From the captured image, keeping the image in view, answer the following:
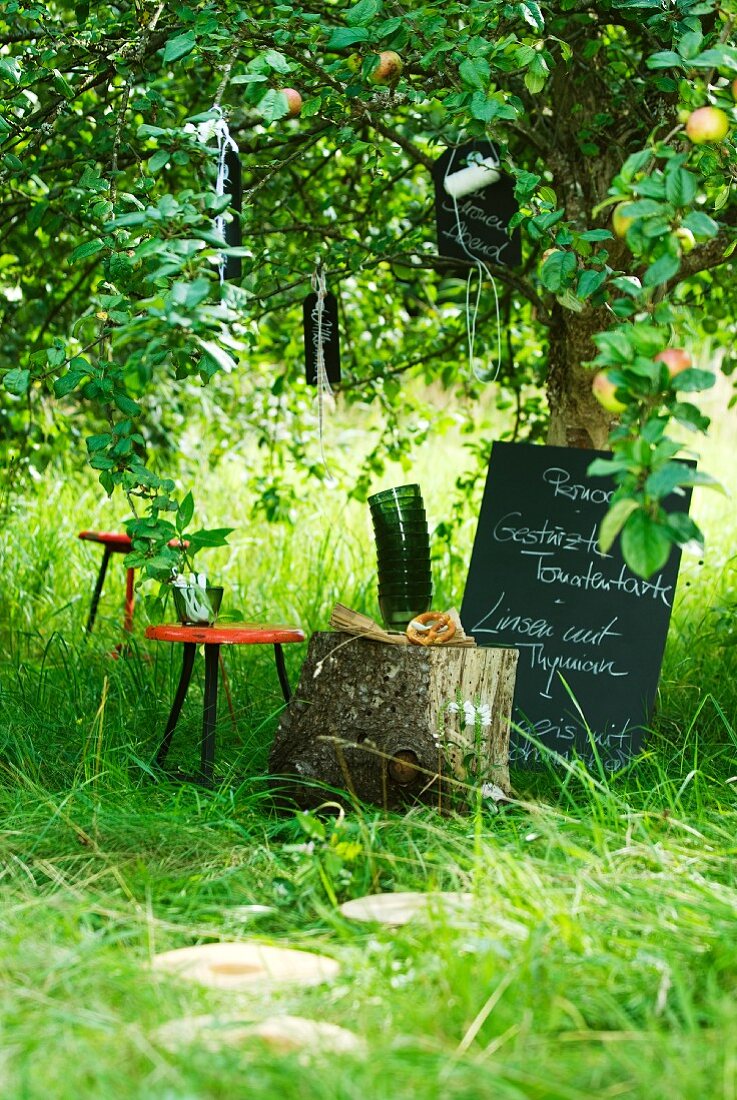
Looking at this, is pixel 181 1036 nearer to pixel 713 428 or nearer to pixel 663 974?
pixel 663 974

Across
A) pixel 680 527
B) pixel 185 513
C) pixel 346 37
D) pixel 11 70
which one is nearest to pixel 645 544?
pixel 680 527

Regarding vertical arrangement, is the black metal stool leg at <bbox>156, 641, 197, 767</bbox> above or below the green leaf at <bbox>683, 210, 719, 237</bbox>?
below

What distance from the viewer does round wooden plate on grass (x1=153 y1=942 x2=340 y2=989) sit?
1.56 metres

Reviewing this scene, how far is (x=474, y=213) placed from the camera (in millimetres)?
2865

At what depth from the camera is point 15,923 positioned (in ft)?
5.78

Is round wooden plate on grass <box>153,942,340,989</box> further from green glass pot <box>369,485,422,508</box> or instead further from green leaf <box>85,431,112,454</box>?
green glass pot <box>369,485,422,508</box>

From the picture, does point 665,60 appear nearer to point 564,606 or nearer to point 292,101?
point 292,101

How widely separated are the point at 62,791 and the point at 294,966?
856 mm

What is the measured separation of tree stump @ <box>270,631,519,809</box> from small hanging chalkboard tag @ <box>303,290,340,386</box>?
68cm

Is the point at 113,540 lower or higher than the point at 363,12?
lower

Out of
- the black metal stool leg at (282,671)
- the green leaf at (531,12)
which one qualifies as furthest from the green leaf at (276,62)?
the black metal stool leg at (282,671)

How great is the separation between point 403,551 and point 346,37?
1.04 metres

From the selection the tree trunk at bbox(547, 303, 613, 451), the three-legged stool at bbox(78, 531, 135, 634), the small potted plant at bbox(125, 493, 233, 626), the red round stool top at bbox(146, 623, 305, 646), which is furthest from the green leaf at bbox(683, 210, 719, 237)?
the three-legged stool at bbox(78, 531, 135, 634)

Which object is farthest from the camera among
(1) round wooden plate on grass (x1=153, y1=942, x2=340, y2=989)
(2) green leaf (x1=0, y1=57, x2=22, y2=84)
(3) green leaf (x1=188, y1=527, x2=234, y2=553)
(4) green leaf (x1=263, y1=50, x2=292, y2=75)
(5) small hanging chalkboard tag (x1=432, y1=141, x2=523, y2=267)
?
(5) small hanging chalkboard tag (x1=432, y1=141, x2=523, y2=267)
